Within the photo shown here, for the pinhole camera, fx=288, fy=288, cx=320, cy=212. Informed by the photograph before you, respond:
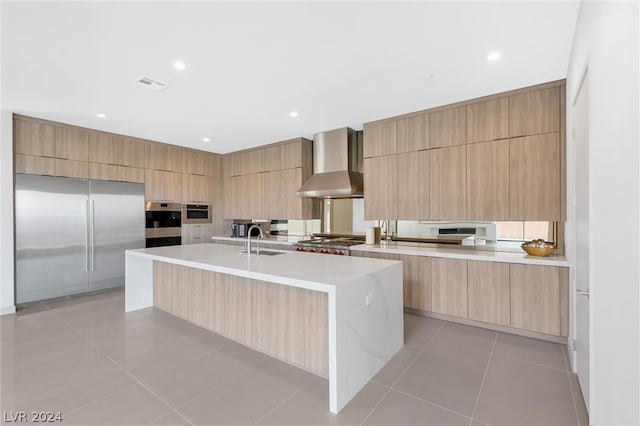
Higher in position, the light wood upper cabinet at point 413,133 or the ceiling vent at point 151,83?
the ceiling vent at point 151,83

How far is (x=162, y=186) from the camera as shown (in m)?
5.42

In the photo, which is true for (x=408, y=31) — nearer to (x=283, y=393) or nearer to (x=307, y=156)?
(x=283, y=393)

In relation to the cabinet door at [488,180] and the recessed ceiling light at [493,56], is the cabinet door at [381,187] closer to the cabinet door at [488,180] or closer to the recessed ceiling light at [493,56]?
the cabinet door at [488,180]

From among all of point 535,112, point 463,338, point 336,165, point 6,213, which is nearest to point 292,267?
point 463,338

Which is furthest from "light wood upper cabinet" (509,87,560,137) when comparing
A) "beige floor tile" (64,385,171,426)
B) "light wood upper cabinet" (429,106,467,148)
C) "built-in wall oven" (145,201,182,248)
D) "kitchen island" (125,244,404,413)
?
"built-in wall oven" (145,201,182,248)

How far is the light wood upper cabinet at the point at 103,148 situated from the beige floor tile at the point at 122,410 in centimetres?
399

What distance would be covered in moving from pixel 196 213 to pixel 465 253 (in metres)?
5.05

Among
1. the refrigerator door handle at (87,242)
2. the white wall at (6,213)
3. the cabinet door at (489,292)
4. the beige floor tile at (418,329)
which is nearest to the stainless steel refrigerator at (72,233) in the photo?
the refrigerator door handle at (87,242)

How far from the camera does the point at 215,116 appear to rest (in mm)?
4039

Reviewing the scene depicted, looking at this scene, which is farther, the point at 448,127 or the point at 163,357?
the point at 448,127

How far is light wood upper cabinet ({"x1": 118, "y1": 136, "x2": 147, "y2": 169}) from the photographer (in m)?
4.88

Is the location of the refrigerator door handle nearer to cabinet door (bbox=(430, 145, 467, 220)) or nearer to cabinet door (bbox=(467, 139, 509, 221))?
cabinet door (bbox=(430, 145, 467, 220))

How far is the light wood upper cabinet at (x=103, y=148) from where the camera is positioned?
14.9ft

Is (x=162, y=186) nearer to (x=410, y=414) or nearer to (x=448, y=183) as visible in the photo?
(x=448, y=183)
